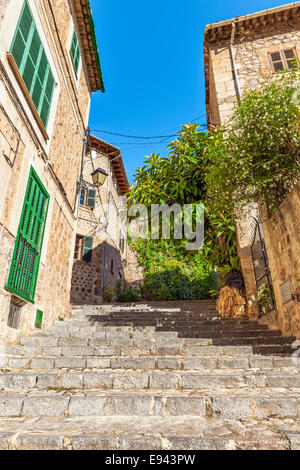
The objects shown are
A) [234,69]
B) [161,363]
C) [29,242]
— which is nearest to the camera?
[161,363]

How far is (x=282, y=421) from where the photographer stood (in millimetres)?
2299

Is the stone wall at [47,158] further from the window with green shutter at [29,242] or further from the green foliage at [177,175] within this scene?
the green foliage at [177,175]

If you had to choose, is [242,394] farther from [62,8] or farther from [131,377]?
[62,8]

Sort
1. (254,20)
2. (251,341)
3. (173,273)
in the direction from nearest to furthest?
(251,341)
(254,20)
(173,273)

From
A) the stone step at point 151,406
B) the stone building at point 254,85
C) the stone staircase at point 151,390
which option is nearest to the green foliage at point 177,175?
the stone building at point 254,85

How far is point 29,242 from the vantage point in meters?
5.12

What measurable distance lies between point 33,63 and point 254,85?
6.92 meters

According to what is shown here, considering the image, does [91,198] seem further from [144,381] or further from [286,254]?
[144,381]

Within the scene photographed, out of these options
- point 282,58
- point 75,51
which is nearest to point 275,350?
point 75,51

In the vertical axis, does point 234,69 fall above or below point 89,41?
below

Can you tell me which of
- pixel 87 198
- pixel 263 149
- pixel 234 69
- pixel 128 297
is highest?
pixel 234 69

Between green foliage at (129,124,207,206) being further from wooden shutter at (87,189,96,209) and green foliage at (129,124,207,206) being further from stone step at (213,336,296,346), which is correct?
wooden shutter at (87,189,96,209)

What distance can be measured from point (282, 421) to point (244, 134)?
3.84 metres

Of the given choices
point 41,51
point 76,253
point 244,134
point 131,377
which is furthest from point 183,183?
point 76,253
